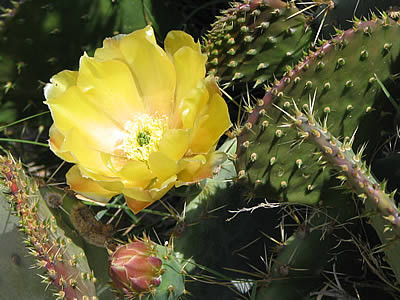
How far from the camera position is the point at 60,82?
45.2 inches

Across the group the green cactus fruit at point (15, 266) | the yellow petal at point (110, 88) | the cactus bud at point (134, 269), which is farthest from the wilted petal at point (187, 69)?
the green cactus fruit at point (15, 266)

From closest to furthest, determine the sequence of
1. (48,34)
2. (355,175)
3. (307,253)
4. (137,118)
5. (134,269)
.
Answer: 1. (355,175)
2. (134,269)
3. (307,253)
4. (137,118)
5. (48,34)

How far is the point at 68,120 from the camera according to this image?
111cm

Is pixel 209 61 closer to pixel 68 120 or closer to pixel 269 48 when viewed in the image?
pixel 269 48

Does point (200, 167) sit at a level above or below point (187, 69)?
below

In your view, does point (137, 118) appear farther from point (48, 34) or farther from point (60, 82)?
point (48, 34)

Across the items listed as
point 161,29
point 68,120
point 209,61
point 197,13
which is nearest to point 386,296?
point 209,61

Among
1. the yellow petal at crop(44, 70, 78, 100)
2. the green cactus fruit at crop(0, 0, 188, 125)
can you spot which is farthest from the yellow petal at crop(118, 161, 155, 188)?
the green cactus fruit at crop(0, 0, 188, 125)

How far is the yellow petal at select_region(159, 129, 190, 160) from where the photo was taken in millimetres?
971

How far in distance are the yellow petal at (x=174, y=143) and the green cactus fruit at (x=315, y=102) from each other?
10 centimetres

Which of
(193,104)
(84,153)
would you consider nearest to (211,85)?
(193,104)

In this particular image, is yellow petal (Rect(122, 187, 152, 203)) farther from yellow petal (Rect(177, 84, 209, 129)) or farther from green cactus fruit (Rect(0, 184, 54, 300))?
green cactus fruit (Rect(0, 184, 54, 300))

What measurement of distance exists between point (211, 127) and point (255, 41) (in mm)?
265

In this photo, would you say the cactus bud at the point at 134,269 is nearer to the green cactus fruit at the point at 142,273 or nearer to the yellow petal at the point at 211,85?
the green cactus fruit at the point at 142,273
